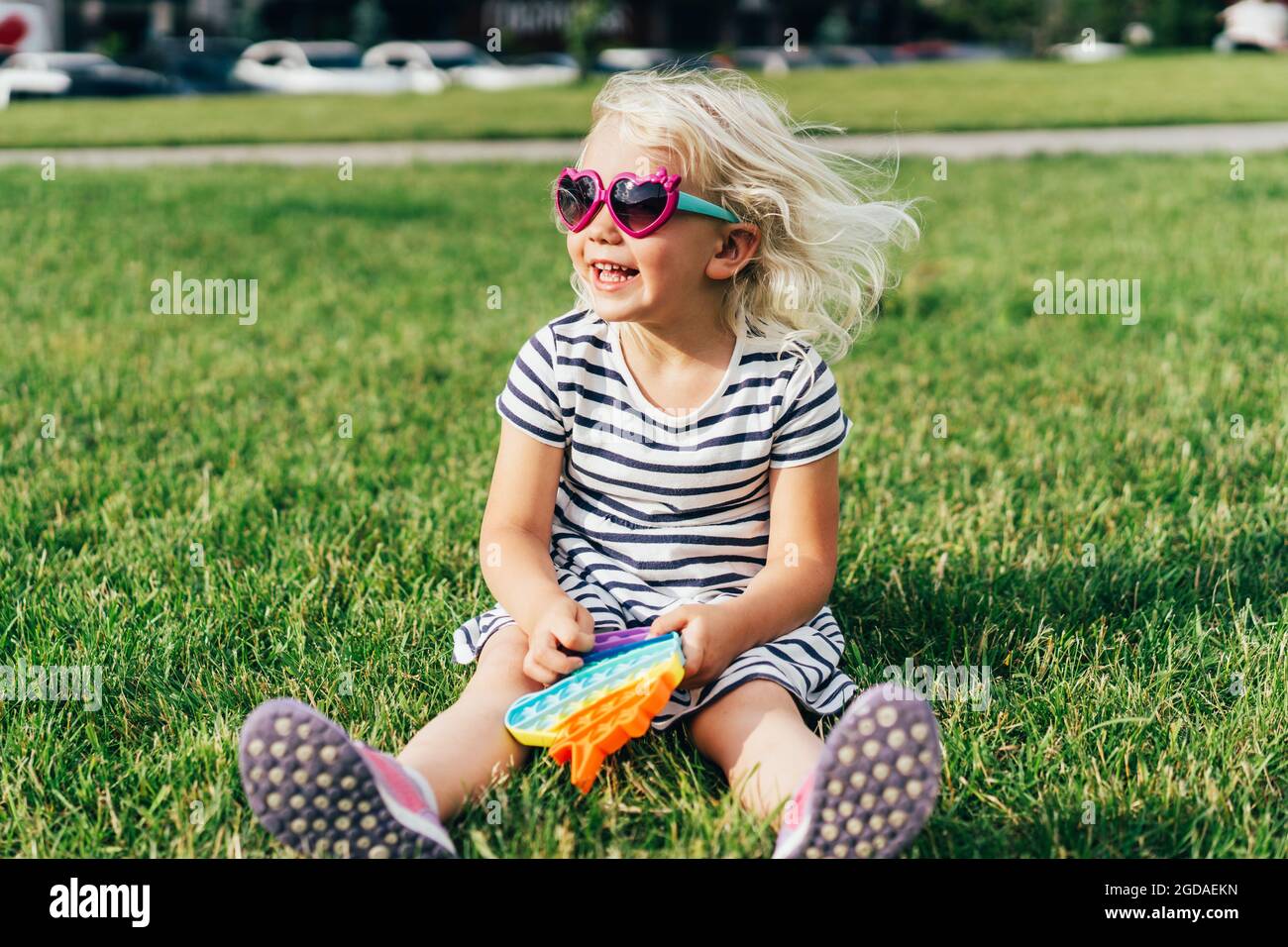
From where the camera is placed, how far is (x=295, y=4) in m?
41.4

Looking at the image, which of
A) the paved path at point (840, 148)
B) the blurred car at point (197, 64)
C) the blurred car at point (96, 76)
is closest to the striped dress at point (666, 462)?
the paved path at point (840, 148)

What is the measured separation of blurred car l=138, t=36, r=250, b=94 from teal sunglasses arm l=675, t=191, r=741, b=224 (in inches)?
1066

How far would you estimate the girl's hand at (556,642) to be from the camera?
2.12 m

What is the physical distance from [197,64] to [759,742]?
31339mm

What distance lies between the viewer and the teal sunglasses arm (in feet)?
7.11

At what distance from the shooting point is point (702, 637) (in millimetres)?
2068

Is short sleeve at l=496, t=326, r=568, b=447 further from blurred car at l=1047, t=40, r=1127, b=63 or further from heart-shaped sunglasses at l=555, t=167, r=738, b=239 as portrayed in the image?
blurred car at l=1047, t=40, r=1127, b=63

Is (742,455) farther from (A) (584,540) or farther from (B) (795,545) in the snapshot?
(A) (584,540)

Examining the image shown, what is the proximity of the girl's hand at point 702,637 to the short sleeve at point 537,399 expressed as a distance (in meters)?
0.46

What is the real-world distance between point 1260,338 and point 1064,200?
4.06m

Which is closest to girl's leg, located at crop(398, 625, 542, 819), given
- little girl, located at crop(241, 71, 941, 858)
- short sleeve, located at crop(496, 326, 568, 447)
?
little girl, located at crop(241, 71, 941, 858)

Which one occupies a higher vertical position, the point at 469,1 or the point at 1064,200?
the point at 469,1

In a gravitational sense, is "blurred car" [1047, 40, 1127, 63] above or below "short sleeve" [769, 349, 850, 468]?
above

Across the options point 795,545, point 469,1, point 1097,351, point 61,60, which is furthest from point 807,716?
point 469,1
